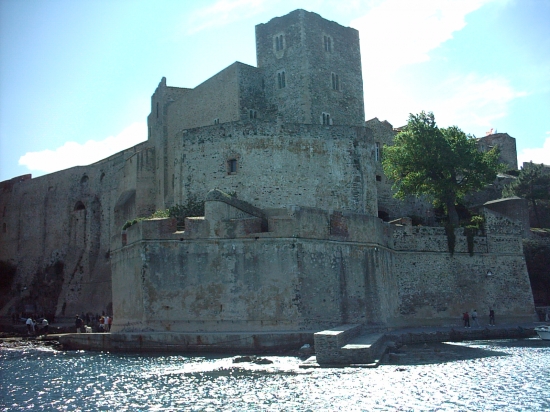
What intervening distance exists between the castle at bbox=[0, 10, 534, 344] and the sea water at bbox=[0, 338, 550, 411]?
326 cm

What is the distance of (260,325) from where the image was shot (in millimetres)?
22203

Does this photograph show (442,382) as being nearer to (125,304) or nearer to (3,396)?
(3,396)

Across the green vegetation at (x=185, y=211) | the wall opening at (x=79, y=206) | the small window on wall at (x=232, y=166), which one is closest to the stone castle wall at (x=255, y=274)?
the green vegetation at (x=185, y=211)

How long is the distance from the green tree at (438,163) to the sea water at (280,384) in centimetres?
1340

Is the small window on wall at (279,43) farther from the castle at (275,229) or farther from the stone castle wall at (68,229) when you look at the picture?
the stone castle wall at (68,229)

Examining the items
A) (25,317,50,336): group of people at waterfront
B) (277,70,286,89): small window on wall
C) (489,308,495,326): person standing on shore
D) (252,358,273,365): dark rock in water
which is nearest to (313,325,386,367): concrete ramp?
(252,358,273,365): dark rock in water

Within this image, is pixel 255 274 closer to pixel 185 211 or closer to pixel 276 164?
pixel 185 211

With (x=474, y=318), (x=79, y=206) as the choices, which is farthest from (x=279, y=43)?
(x=79, y=206)

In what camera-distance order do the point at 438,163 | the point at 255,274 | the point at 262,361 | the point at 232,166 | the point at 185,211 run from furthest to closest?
1. the point at 438,163
2. the point at 232,166
3. the point at 185,211
4. the point at 255,274
5. the point at 262,361

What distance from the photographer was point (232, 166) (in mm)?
29469

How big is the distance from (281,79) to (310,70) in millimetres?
A: 1934

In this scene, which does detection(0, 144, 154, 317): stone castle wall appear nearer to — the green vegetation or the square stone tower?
the square stone tower

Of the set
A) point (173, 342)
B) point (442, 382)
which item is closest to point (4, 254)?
point (173, 342)

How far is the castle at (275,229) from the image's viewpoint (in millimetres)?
22703
